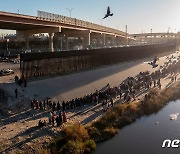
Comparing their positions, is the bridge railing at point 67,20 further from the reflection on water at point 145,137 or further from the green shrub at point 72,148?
the green shrub at point 72,148

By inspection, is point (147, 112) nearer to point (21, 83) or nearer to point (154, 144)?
point (154, 144)

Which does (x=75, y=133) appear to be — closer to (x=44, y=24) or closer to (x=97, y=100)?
(x=97, y=100)

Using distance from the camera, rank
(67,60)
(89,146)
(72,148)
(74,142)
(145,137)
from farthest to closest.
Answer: (67,60), (145,137), (89,146), (74,142), (72,148)

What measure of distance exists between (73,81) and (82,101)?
8.01 metres

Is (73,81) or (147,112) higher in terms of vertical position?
(73,81)

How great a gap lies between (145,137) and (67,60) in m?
21.7

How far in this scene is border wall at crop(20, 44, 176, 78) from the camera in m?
37.4

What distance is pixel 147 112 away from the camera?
33.3 m

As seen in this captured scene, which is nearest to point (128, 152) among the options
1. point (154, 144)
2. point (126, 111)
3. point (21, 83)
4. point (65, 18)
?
point (154, 144)

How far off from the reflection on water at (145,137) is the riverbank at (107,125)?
676 millimetres

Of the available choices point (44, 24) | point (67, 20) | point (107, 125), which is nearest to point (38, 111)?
point (107, 125)

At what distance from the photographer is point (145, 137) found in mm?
26031

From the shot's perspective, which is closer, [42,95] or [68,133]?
[68,133]

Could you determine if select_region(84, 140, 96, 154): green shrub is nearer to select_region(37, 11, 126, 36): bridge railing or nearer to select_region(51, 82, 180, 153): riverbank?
select_region(51, 82, 180, 153): riverbank
